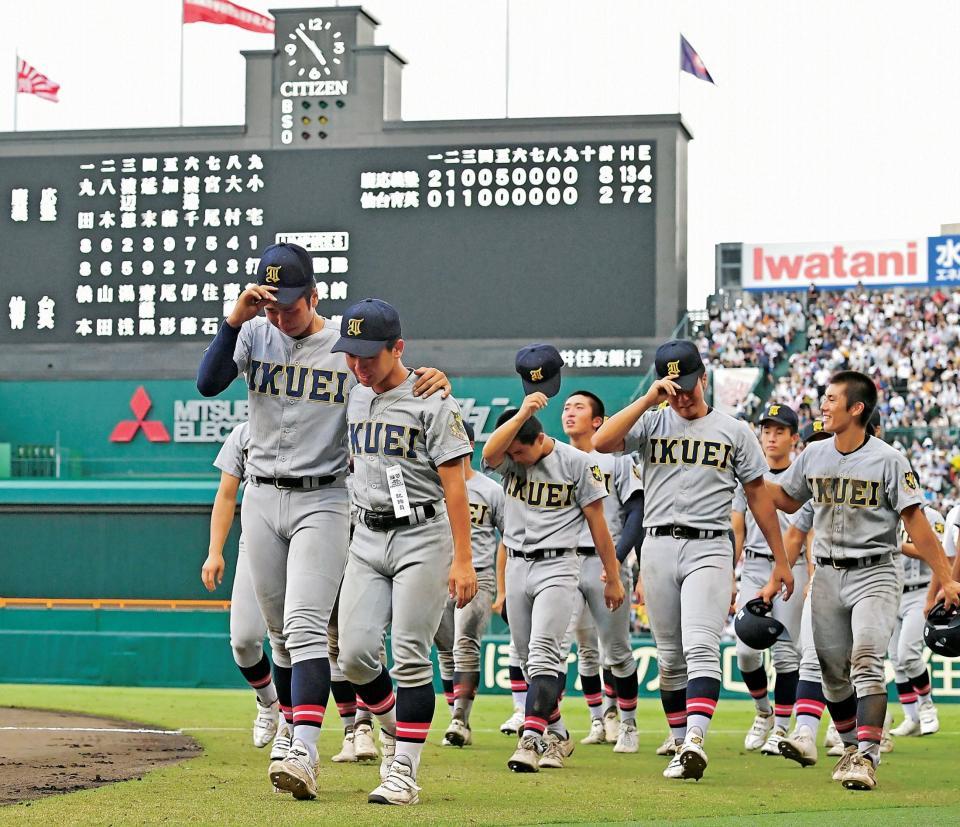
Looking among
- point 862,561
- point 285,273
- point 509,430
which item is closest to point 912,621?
point 862,561

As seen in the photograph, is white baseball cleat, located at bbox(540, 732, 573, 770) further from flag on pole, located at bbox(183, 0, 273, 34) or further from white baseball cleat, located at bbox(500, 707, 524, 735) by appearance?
flag on pole, located at bbox(183, 0, 273, 34)

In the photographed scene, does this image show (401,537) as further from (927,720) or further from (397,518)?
(927,720)

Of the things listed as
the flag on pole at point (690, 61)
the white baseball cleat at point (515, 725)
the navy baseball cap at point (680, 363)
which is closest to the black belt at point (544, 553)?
the navy baseball cap at point (680, 363)

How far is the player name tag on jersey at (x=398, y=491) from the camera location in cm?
701

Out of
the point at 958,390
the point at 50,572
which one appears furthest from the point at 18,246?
the point at 958,390

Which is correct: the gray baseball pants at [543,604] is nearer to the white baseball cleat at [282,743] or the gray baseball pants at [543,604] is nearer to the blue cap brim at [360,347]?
the white baseball cleat at [282,743]

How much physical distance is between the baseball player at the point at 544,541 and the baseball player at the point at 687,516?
17.0 inches

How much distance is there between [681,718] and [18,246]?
21552mm

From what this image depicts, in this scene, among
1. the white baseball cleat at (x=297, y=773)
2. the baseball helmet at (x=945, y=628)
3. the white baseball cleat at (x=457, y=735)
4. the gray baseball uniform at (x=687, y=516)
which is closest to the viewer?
the white baseball cleat at (x=297, y=773)

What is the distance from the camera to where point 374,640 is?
7.14 m

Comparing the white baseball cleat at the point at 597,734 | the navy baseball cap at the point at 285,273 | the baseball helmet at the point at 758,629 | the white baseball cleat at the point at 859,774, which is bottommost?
the white baseball cleat at the point at 597,734

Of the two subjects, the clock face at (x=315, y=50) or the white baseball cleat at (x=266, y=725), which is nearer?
the white baseball cleat at (x=266, y=725)

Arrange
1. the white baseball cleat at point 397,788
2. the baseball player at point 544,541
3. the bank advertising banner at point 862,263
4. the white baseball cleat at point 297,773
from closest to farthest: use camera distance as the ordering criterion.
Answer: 1. the white baseball cleat at point 297,773
2. the white baseball cleat at point 397,788
3. the baseball player at point 544,541
4. the bank advertising banner at point 862,263

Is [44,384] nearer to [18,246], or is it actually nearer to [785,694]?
[18,246]
